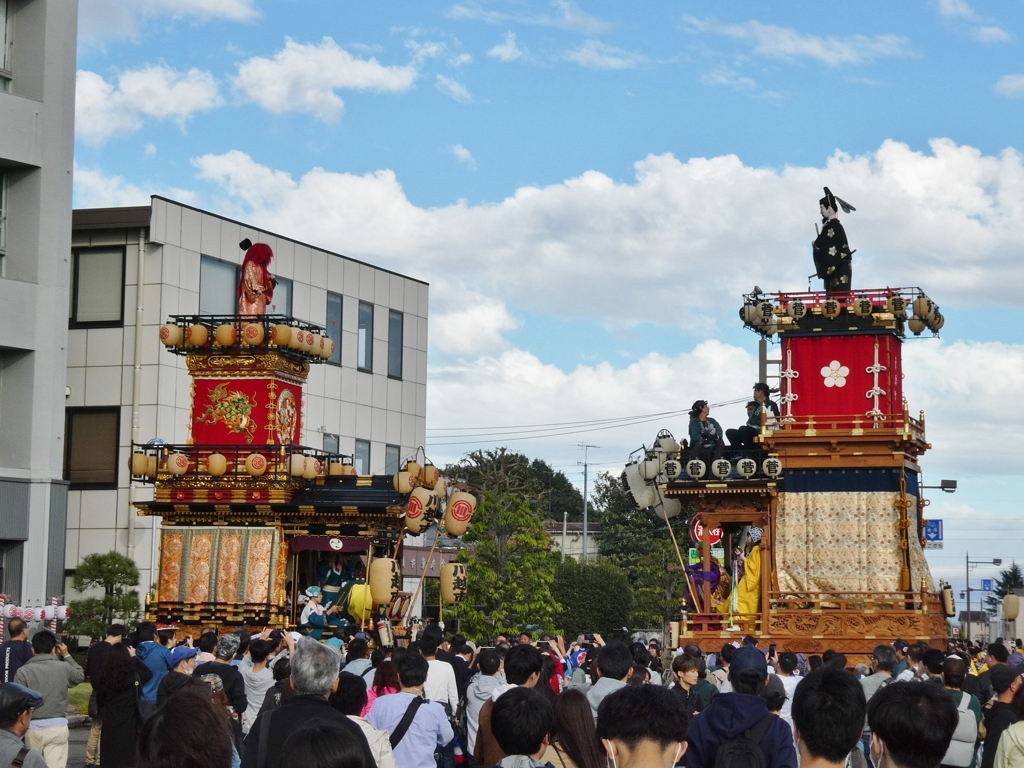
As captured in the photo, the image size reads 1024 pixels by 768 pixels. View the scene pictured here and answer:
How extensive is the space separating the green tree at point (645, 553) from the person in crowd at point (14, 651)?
43.9 meters

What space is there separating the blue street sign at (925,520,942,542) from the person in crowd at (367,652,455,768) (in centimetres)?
3027

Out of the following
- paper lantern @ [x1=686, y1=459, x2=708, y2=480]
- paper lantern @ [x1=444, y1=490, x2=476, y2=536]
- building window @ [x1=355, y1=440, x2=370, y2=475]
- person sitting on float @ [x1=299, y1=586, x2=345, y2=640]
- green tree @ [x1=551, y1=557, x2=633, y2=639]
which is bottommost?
green tree @ [x1=551, y1=557, x2=633, y2=639]

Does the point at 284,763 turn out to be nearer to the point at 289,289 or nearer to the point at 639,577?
the point at 289,289

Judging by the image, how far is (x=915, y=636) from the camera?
3384 centimetres

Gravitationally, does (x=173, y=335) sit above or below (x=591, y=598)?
above

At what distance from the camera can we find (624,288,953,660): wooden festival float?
34.6m

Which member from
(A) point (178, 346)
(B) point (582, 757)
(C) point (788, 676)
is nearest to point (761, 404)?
(A) point (178, 346)

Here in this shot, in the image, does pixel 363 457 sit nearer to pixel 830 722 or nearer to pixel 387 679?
pixel 387 679

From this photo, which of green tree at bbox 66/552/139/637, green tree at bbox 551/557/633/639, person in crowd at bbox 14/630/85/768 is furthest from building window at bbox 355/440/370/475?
person in crowd at bbox 14/630/85/768

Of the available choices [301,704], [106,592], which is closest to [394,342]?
[106,592]

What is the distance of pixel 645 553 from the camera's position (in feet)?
223

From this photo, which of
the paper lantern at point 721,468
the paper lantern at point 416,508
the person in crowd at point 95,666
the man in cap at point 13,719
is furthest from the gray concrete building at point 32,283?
the man in cap at point 13,719

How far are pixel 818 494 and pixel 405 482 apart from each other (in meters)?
11.7

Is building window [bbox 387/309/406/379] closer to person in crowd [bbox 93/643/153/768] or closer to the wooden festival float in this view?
the wooden festival float
